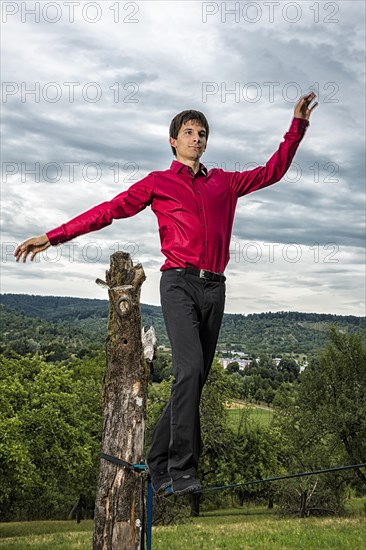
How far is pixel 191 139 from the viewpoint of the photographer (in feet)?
14.6

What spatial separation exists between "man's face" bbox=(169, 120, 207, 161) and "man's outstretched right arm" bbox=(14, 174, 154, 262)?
35cm

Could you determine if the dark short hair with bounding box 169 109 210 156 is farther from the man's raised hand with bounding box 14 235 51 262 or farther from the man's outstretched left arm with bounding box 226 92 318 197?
the man's raised hand with bounding box 14 235 51 262

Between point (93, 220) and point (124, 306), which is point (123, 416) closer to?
point (124, 306)

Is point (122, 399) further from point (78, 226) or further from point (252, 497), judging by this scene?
point (252, 497)

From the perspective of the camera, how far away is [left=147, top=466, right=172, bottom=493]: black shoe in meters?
4.38

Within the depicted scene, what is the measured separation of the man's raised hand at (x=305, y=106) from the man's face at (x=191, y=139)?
742mm

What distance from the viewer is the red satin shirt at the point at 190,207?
420 cm

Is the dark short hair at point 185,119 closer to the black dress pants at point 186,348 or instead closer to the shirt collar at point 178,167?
the shirt collar at point 178,167

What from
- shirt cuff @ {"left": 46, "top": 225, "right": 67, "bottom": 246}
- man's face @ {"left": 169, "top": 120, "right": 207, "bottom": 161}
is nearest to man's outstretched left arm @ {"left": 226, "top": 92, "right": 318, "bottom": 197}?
man's face @ {"left": 169, "top": 120, "right": 207, "bottom": 161}

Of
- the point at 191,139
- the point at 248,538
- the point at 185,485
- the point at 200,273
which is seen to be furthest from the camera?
the point at 248,538

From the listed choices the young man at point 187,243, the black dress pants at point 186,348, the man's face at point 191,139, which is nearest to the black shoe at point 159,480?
the young man at point 187,243

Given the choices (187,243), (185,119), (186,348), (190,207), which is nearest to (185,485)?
(186,348)

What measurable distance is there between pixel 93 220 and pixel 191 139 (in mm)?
975

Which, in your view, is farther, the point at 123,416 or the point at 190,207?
the point at 123,416
